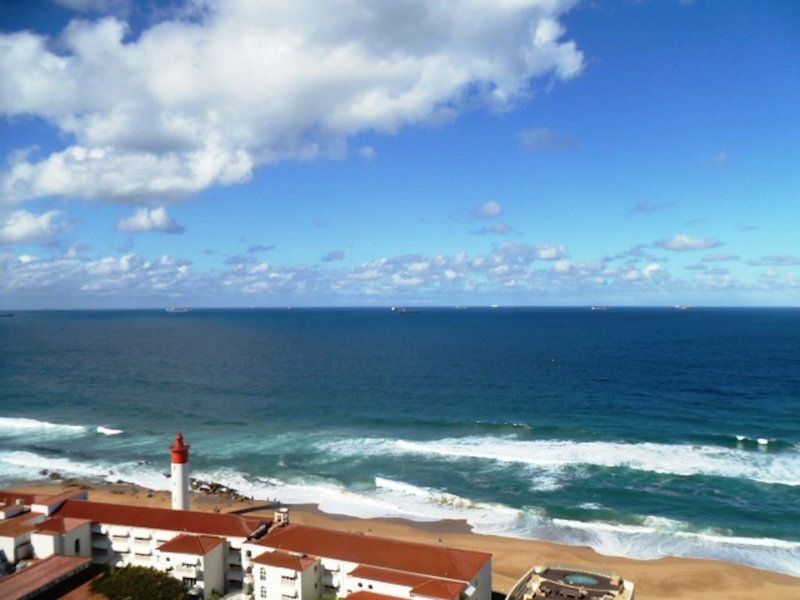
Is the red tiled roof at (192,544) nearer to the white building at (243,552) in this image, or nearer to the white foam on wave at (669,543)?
the white building at (243,552)

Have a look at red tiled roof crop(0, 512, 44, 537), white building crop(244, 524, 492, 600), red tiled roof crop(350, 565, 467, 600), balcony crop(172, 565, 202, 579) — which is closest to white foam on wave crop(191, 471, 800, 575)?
white building crop(244, 524, 492, 600)

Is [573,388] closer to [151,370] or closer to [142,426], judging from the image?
[142,426]

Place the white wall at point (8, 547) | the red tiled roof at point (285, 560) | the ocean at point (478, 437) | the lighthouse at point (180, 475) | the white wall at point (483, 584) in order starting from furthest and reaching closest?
the ocean at point (478, 437), the lighthouse at point (180, 475), the white wall at point (8, 547), the red tiled roof at point (285, 560), the white wall at point (483, 584)

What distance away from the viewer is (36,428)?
62.3m

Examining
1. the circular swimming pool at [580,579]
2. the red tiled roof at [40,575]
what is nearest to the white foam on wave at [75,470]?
the red tiled roof at [40,575]

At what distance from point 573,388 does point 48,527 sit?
64017 mm

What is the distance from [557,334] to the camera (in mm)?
171000

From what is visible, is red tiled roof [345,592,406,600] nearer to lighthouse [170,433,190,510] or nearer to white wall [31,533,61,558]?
lighthouse [170,433,190,510]

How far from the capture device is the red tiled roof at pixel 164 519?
28.5 m

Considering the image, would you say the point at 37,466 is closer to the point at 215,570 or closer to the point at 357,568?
the point at 215,570

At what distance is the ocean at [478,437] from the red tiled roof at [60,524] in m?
15.1

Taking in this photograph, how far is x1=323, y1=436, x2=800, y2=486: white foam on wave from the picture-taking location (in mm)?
45656

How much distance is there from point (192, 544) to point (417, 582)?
10823 mm

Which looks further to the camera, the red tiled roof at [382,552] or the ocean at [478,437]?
the ocean at [478,437]
